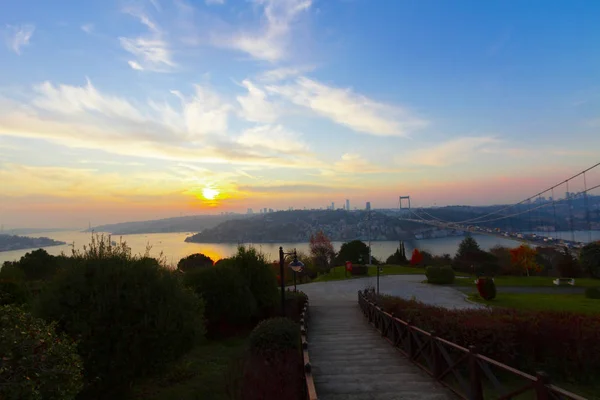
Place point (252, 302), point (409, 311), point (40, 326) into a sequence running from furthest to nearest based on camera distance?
point (252, 302) < point (409, 311) < point (40, 326)

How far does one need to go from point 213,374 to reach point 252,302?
566 cm

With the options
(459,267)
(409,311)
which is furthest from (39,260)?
(459,267)

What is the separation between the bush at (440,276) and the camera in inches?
1186

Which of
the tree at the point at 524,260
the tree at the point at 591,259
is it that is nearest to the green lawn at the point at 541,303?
the tree at the point at 591,259

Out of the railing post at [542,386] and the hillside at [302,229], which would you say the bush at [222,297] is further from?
the hillside at [302,229]

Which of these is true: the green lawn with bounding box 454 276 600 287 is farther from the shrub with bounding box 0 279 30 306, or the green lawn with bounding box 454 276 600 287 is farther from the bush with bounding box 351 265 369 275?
the shrub with bounding box 0 279 30 306

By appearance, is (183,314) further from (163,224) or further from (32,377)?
(163,224)

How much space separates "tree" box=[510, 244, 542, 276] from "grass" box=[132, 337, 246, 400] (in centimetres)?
4098

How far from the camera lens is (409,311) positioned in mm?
11188

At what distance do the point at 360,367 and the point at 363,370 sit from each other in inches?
9.7

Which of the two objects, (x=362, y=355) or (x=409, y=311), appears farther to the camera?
(x=409, y=311)

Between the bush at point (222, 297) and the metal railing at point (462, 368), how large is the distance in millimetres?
4906

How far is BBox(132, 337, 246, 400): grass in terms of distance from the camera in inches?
304

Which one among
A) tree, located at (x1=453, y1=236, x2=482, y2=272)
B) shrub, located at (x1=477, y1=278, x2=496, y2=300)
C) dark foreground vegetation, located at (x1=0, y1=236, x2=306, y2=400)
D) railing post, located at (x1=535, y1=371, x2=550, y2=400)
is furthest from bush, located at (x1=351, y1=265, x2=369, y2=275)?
railing post, located at (x1=535, y1=371, x2=550, y2=400)
